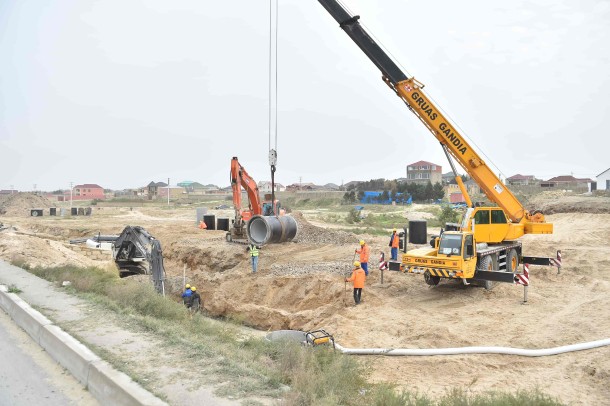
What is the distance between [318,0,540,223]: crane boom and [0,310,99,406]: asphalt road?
13.2m

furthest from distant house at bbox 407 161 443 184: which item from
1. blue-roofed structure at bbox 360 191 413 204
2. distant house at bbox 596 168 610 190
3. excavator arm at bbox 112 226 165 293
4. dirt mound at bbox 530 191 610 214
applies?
excavator arm at bbox 112 226 165 293

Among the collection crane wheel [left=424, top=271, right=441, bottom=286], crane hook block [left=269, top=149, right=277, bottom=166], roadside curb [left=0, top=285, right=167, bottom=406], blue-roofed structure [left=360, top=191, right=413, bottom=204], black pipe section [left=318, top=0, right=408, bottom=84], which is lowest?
crane wheel [left=424, top=271, right=441, bottom=286]

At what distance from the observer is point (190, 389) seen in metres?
6.04

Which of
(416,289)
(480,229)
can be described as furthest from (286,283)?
(480,229)

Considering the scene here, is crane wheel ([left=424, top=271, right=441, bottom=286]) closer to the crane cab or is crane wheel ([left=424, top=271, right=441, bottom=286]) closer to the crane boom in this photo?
the crane cab

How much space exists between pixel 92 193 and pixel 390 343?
14756 centimetres

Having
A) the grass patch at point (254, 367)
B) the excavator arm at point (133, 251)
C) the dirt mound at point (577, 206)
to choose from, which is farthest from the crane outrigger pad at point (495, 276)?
the dirt mound at point (577, 206)

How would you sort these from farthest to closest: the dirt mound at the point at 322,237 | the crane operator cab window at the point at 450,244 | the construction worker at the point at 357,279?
the dirt mound at the point at 322,237 → the construction worker at the point at 357,279 → the crane operator cab window at the point at 450,244

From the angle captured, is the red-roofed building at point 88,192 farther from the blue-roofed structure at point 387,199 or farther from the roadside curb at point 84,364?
the roadside curb at point 84,364

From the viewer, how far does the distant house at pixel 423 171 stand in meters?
127

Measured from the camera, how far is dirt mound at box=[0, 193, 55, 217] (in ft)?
221

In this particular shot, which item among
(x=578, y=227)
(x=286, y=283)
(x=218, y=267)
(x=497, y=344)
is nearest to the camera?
(x=497, y=344)

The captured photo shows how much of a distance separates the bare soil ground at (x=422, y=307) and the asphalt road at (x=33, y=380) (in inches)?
211

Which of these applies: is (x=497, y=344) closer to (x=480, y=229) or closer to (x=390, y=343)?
(x=390, y=343)
